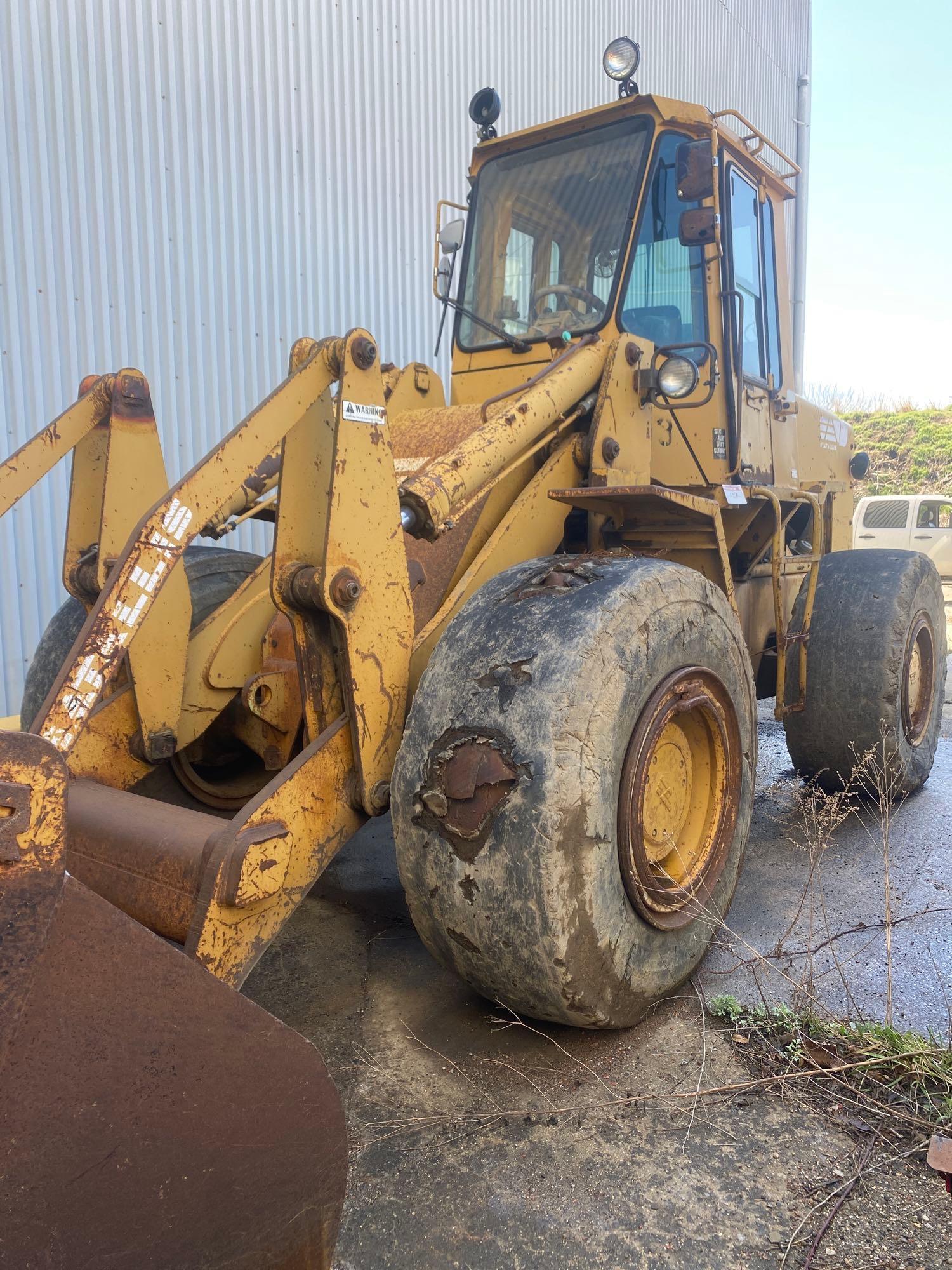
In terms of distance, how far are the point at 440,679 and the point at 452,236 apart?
2719 millimetres

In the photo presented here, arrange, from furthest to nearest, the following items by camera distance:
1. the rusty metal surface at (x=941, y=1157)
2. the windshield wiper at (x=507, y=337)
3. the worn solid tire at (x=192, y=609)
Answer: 1. the windshield wiper at (x=507, y=337)
2. the worn solid tire at (x=192, y=609)
3. the rusty metal surface at (x=941, y=1157)

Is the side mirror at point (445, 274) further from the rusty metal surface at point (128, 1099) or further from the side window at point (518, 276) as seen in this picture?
the rusty metal surface at point (128, 1099)

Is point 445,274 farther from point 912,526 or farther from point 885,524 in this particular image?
point 885,524

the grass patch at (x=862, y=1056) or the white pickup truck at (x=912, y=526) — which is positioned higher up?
the white pickup truck at (x=912, y=526)

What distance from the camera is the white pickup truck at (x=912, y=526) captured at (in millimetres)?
15922

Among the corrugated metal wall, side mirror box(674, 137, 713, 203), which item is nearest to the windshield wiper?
side mirror box(674, 137, 713, 203)

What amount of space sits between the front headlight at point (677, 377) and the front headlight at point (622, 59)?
1513mm

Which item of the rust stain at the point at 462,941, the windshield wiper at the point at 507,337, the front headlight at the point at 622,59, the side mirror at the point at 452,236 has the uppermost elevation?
the front headlight at the point at 622,59

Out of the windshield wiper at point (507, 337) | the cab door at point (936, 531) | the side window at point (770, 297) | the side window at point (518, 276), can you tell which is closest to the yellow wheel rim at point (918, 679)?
the side window at point (770, 297)

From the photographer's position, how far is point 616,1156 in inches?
89.0

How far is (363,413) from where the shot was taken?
2.57 metres

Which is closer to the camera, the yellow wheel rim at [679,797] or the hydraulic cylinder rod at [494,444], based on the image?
the yellow wheel rim at [679,797]

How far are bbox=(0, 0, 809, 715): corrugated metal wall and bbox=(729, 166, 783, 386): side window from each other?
3.93 m

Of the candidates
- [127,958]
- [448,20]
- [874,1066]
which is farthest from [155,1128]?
[448,20]
